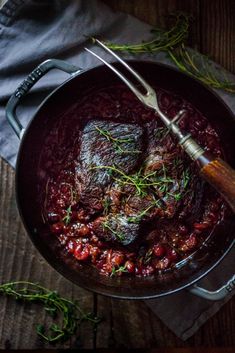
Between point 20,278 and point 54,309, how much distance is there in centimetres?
13

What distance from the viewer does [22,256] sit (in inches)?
71.5

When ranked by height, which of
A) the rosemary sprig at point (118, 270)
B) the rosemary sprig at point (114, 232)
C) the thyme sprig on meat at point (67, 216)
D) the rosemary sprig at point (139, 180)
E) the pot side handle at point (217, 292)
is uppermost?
the rosemary sprig at point (139, 180)

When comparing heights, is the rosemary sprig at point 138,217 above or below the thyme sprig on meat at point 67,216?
below

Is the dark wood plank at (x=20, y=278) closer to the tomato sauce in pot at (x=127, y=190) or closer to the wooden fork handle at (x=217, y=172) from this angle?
the tomato sauce in pot at (x=127, y=190)

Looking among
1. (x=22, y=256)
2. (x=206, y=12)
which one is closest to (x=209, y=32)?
(x=206, y=12)

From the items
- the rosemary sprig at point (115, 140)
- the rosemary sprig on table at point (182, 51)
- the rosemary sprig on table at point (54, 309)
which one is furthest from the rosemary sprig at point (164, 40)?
the rosemary sprig on table at point (54, 309)

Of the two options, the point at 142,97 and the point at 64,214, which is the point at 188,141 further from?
the point at 64,214

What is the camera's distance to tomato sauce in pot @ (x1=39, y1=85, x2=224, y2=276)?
5.59 feet

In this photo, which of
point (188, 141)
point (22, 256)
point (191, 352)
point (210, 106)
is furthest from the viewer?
point (191, 352)

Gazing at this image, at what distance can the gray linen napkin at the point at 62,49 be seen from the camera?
5.87 feet

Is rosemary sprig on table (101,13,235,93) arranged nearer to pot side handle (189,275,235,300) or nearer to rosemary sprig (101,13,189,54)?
rosemary sprig (101,13,189,54)

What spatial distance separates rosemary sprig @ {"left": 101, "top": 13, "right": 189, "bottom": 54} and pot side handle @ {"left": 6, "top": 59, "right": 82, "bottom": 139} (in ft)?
0.75

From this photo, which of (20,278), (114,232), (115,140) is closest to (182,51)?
(115,140)

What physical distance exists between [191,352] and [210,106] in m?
0.77
